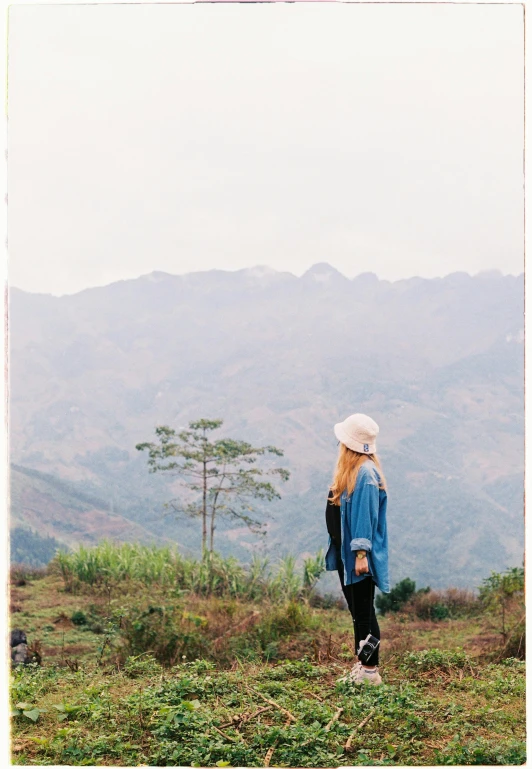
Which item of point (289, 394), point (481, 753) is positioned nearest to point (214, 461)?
point (289, 394)

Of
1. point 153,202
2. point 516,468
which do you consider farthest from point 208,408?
point 516,468

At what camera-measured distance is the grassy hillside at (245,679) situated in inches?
136

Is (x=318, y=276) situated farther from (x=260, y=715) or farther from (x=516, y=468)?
(x=260, y=715)

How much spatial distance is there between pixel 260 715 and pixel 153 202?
5.91 meters

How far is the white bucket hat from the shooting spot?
4.14m

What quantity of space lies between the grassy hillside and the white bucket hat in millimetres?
1305

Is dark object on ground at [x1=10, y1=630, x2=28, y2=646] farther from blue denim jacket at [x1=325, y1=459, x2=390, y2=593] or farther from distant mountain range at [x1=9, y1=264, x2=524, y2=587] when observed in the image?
distant mountain range at [x1=9, y1=264, x2=524, y2=587]

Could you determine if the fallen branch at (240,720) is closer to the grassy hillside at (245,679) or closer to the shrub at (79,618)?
the grassy hillside at (245,679)

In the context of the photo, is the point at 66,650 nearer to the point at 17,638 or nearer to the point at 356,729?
the point at 17,638

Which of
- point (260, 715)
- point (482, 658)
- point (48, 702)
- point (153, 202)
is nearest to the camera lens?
point (260, 715)

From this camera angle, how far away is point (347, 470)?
4.17 meters

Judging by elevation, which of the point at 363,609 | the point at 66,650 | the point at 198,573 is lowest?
the point at 66,650

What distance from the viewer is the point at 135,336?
398 inches

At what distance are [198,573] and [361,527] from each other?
11.2ft
